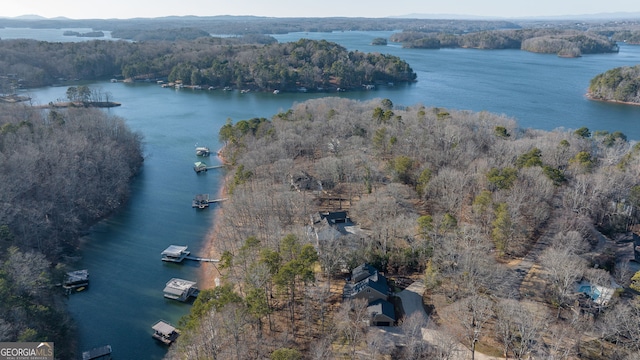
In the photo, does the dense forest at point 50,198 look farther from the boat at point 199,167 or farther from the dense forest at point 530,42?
the dense forest at point 530,42

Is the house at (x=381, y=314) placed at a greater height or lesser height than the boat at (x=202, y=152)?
lesser

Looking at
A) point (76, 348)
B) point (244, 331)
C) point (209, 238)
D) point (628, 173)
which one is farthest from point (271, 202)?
point (628, 173)

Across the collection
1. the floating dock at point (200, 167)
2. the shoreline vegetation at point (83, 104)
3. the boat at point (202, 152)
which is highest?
the shoreline vegetation at point (83, 104)

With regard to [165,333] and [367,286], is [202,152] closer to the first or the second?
[165,333]

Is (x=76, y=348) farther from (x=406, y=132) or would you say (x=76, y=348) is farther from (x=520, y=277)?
(x=406, y=132)

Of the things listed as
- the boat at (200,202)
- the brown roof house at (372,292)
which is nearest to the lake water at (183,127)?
the boat at (200,202)

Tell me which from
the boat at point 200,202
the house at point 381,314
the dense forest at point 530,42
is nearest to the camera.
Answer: the house at point 381,314

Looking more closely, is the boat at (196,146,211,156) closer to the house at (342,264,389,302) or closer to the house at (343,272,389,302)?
the house at (342,264,389,302)
